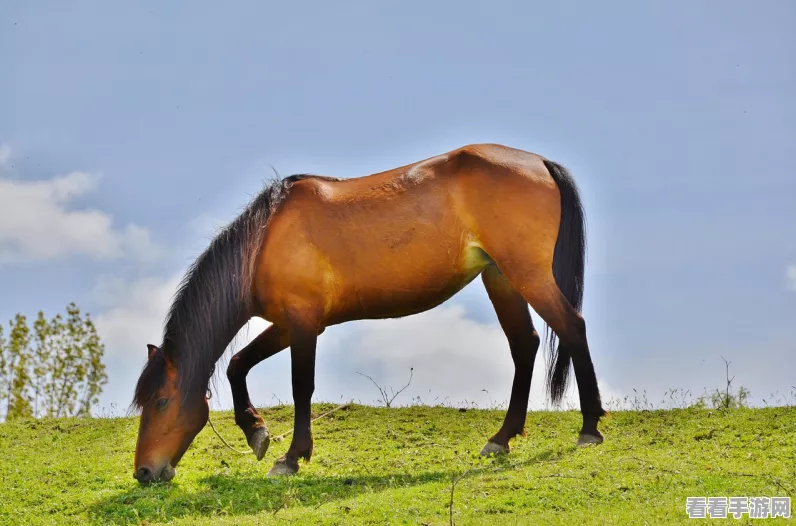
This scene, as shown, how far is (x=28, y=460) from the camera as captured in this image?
32.0 feet

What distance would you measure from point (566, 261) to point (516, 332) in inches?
33.1

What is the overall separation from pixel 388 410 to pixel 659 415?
3.22m

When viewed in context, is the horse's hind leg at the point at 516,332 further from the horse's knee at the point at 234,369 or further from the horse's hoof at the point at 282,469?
the horse's knee at the point at 234,369

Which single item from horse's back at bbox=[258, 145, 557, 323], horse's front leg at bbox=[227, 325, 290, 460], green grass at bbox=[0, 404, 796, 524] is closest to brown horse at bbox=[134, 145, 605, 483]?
horse's back at bbox=[258, 145, 557, 323]

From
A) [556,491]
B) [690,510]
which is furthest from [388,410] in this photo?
[690,510]

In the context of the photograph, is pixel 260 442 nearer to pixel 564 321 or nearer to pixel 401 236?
pixel 401 236

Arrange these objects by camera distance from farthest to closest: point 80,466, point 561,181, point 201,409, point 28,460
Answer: point 28,460
point 80,466
point 561,181
point 201,409

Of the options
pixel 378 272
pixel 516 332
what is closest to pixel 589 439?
pixel 516 332

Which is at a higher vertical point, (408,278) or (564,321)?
(408,278)

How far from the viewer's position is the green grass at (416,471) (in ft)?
19.9

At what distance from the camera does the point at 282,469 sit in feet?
25.5

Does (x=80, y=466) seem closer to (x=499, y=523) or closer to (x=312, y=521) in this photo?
(x=312, y=521)

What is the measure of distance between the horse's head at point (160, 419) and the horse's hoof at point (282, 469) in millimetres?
835

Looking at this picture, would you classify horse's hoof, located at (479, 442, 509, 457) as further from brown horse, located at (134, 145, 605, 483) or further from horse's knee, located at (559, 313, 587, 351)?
horse's knee, located at (559, 313, 587, 351)
